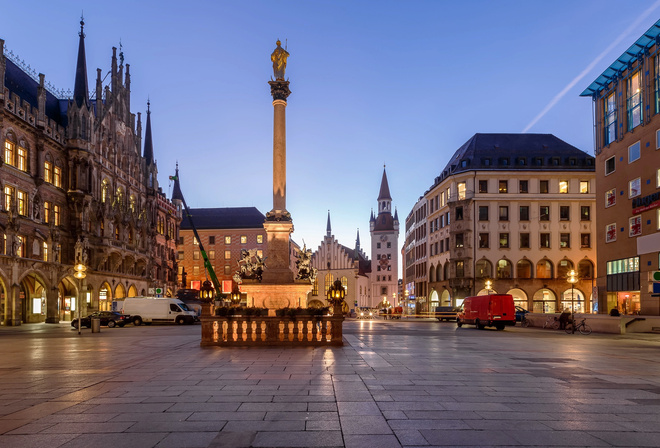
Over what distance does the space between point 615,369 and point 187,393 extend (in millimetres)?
10841

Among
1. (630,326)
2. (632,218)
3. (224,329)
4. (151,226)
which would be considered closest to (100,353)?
(224,329)

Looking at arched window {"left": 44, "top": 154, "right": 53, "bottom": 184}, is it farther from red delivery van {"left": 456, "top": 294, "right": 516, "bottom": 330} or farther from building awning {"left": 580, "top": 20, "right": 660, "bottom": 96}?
building awning {"left": 580, "top": 20, "right": 660, "bottom": 96}

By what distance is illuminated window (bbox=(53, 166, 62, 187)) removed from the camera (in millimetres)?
52625

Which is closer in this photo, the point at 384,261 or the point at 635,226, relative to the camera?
the point at 635,226

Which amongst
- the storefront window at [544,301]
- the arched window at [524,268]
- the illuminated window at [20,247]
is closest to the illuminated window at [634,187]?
the arched window at [524,268]

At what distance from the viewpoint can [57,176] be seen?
5334 cm

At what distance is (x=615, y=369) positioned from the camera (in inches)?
584

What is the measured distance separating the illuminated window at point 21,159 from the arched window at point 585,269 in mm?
60841

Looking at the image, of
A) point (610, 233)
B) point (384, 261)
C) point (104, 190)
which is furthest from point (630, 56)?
point (384, 261)

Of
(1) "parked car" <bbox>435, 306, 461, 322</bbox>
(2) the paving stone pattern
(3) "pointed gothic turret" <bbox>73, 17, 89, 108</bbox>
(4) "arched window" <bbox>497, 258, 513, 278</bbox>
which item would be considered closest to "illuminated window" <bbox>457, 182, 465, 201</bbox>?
(4) "arched window" <bbox>497, 258, 513, 278</bbox>

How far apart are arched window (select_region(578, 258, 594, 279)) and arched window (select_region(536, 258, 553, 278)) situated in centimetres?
345

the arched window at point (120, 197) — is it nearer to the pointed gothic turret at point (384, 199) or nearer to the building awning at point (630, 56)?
the building awning at point (630, 56)

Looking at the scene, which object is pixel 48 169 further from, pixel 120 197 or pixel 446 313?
pixel 446 313

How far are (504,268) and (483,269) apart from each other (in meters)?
2.56
